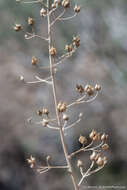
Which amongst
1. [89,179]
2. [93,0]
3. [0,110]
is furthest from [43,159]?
[93,0]

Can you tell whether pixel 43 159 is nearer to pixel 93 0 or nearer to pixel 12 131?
pixel 12 131

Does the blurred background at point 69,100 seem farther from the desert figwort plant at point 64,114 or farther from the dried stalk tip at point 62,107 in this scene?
the dried stalk tip at point 62,107

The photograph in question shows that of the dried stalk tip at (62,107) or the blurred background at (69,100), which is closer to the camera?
the dried stalk tip at (62,107)

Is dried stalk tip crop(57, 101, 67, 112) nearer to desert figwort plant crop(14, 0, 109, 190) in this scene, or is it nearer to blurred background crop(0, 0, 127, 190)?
desert figwort plant crop(14, 0, 109, 190)

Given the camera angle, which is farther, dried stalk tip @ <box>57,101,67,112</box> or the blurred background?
the blurred background

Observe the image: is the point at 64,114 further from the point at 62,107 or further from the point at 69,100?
the point at 69,100

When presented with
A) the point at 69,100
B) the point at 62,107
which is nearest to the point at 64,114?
the point at 62,107

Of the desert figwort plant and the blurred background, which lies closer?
the desert figwort plant

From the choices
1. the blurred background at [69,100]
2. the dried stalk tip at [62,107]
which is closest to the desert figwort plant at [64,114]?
the dried stalk tip at [62,107]

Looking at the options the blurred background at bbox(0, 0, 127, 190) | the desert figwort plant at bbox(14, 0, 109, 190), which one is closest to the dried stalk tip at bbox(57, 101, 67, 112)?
the desert figwort plant at bbox(14, 0, 109, 190)
